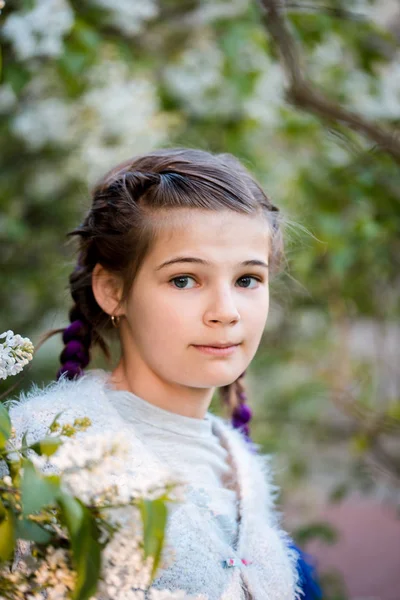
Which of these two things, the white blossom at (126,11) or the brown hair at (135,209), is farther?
the white blossom at (126,11)

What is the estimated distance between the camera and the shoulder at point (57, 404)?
1383mm

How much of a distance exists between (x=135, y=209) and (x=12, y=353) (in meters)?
0.51

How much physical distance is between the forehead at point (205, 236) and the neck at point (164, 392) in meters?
0.26

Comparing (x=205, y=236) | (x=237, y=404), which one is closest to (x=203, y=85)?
(x=237, y=404)

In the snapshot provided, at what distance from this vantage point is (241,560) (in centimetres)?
150

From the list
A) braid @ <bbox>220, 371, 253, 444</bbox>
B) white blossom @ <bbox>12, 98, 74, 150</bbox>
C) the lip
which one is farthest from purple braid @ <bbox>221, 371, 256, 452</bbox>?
white blossom @ <bbox>12, 98, 74, 150</bbox>

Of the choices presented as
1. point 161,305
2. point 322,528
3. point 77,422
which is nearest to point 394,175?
point 322,528

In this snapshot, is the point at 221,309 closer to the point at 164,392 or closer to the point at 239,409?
the point at 164,392

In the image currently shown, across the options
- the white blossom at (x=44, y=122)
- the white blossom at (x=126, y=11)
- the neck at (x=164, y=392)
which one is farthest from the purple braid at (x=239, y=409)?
the white blossom at (x=44, y=122)

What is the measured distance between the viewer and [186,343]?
148 cm

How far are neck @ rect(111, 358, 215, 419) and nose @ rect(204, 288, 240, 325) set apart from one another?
0.67ft

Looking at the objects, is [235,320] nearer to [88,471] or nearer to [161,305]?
[161,305]

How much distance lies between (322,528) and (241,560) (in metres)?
1.38

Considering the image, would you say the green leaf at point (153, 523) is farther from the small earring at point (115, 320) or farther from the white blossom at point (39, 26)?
the white blossom at point (39, 26)
